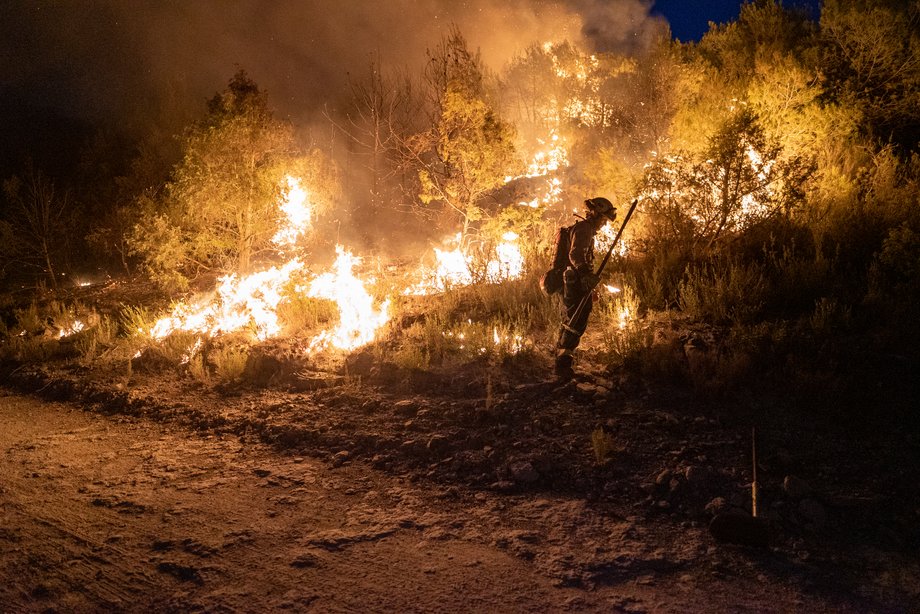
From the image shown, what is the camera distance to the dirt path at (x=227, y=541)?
3387mm

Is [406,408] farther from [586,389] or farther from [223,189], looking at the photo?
[223,189]

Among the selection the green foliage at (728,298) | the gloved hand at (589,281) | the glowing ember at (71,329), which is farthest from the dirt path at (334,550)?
the glowing ember at (71,329)

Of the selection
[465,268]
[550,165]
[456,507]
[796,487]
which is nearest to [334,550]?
[456,507]

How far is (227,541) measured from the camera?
13.2 ft

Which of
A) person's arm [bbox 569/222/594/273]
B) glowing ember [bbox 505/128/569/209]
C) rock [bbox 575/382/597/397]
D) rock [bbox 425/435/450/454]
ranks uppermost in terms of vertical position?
glowing ember [bbox 505/128/569/209]

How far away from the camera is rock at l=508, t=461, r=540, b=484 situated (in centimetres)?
474

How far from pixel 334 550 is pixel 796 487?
3275 millimetres

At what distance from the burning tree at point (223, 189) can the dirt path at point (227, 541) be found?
5.70 metres

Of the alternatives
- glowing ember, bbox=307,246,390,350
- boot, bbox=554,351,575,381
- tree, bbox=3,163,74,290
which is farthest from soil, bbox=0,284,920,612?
tree, bbox=3,163,74,290

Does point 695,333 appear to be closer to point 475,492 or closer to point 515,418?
point 515,418

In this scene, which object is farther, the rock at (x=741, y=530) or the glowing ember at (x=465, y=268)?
the glowing ember at (x=465, y=268)

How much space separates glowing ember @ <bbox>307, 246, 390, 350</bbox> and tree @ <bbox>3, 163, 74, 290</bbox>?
444 inches

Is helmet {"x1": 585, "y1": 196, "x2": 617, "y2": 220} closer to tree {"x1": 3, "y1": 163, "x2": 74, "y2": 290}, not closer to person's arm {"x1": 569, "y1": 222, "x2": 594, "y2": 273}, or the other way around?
person's arm {"x1": 569, "y1": 222, "x2": 594, "y2": 273}

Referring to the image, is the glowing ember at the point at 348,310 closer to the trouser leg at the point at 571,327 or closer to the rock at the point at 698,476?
the trouser leg at the point at 571,327
